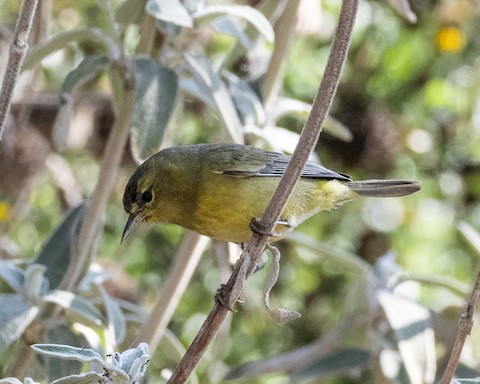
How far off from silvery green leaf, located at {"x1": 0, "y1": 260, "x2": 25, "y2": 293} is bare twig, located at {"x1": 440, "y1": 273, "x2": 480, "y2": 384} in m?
0.73

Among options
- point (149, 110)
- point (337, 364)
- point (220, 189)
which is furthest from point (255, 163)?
point (337, 364)

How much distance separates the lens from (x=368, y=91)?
2.88 m

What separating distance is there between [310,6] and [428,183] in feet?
4.33

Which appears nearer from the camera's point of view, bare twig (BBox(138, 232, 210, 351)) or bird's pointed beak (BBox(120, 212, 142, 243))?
bare twig (BBox(138, 232, 210, 351))

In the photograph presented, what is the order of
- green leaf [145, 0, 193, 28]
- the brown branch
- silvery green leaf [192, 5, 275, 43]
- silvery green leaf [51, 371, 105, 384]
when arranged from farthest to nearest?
silvery green leaf [192, 5, 275, 43] → green leaf [145, 0, 193, 28] → silvery green leaf [51, 371, 105, 384] → the brown branch

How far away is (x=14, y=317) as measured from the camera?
4.07ft

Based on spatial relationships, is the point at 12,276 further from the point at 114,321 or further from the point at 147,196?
the point at 147,196

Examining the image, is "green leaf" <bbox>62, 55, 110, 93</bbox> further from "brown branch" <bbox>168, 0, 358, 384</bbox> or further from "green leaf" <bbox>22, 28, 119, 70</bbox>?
"brown branch" <bbox>168, 0, 358, 384</bbox>

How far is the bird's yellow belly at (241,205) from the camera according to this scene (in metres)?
1.40

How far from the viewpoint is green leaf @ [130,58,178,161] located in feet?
4.06

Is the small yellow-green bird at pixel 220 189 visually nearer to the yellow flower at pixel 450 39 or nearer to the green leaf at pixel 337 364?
the green leaf at pixel 337 364

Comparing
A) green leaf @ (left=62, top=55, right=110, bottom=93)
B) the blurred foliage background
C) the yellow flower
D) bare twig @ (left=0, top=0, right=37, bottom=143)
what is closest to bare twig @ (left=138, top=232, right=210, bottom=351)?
green leaf @ (left=62, top=55, right=110, bottom=93)

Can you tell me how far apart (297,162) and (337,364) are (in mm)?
959

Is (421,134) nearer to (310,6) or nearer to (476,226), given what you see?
(476,226)
